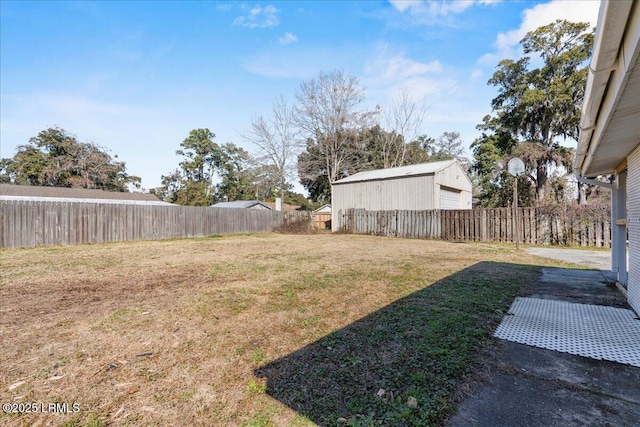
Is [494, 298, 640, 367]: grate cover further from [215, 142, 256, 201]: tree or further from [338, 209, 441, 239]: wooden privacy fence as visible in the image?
[215, 142, 256, 201]: tree

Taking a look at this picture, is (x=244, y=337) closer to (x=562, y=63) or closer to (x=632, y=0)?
(x=632, y=0)

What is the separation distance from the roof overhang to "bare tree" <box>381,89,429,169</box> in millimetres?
24291

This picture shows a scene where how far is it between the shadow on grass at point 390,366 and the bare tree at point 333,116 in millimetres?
22976

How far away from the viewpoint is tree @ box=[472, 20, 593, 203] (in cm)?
1736

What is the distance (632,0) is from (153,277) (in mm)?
5941

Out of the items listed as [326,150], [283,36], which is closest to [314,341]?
[283,36]

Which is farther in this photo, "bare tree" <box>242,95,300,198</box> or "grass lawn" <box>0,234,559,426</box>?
"bare tree" <box>242,95,300,198</box>

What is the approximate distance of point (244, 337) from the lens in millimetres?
2436

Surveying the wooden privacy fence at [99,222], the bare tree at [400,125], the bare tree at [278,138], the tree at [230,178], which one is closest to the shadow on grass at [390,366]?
the wooden privacy fence at [99,222]

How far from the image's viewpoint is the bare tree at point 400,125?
81.6 ft

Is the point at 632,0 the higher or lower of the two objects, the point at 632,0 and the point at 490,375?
the higher

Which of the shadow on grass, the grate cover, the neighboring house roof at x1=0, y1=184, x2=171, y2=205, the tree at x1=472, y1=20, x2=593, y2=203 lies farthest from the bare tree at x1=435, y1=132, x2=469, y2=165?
the neighboring house roof at x1=0, y1=184, x2=171, y2=205

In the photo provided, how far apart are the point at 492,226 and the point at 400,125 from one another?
17.2 m

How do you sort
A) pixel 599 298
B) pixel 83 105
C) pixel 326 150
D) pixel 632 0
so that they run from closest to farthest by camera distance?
1. pixel 632 0
2. pixel 599 298
3. pixel 83 105
4. pixel 326 150
